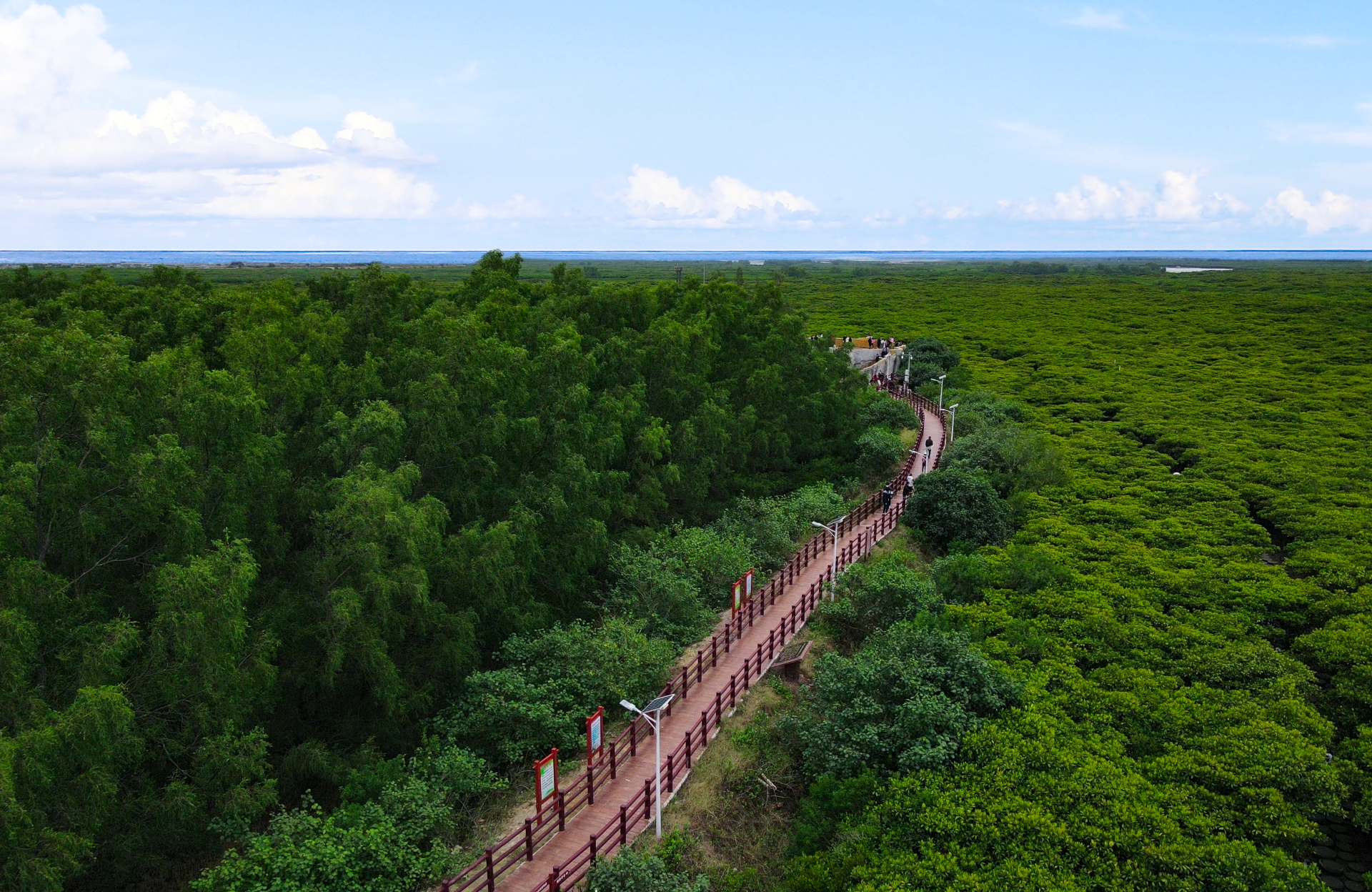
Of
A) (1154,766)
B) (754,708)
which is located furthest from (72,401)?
(1154,766)

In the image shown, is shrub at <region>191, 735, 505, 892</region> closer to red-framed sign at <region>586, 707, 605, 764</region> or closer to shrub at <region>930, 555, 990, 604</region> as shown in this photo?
red-framed sign at <region>586, 707, 605, 764</region>

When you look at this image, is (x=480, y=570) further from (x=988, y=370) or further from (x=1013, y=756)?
(x=988, y=370)

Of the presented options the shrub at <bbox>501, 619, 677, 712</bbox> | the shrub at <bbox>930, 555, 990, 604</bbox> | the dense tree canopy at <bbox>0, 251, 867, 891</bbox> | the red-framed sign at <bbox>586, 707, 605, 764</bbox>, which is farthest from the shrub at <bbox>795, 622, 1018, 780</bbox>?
the shrub at <bbox>930, 555, 990, 604</bbox>

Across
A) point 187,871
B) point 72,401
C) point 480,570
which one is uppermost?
point 72,401

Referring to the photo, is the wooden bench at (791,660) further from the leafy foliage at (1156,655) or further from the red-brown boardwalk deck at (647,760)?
the leafy foliage at (1156,655)

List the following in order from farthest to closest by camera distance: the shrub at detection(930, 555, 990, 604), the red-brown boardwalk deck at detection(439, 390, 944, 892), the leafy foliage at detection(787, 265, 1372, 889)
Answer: the shrub at detection(930, 555, 990, 604) < the leafy foliage at detection(787, 265, 1372, 889) < the red-brown boardwalk deck at detection(439, 390, 944, 892)

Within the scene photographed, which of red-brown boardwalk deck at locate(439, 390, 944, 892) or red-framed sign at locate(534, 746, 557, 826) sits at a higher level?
red-framed sign at locate(534, 746, 557, 826)
